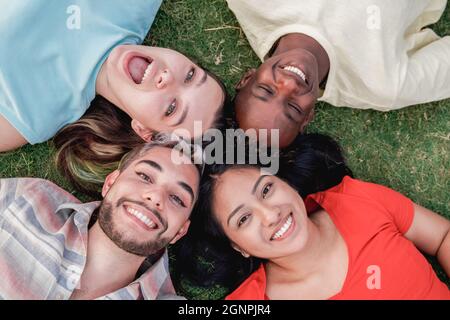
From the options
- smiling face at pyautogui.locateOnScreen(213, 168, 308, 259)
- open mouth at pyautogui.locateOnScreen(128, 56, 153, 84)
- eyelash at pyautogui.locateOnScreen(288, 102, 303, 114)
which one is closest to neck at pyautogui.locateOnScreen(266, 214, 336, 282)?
smiling face at pyautogui.locateOnScreen(213, 168, 308, 259)

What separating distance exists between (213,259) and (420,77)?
4.25ft

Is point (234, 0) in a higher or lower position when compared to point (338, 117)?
higher

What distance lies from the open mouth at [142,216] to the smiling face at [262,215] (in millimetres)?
293

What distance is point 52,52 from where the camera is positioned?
2.37 metres

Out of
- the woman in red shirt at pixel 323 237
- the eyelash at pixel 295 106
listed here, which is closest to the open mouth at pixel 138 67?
the woman in red shirt at pixel 323 237

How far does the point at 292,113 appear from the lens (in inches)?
87.0

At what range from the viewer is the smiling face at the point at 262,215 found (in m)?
2.15

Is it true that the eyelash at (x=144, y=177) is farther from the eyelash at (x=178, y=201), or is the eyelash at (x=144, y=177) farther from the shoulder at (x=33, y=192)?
the shoulder at (x=33, y=192)

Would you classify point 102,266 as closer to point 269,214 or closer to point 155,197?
point 155,197

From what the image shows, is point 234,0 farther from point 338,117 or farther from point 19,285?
point 19,285

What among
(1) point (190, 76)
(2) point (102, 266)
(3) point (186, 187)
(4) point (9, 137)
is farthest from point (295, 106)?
(4) point (9, 137)

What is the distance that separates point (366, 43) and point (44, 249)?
165cm

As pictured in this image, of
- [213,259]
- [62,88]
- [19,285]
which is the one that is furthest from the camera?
[213,259]

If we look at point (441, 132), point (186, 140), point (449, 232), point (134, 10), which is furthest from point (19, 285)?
point (441, 132)
